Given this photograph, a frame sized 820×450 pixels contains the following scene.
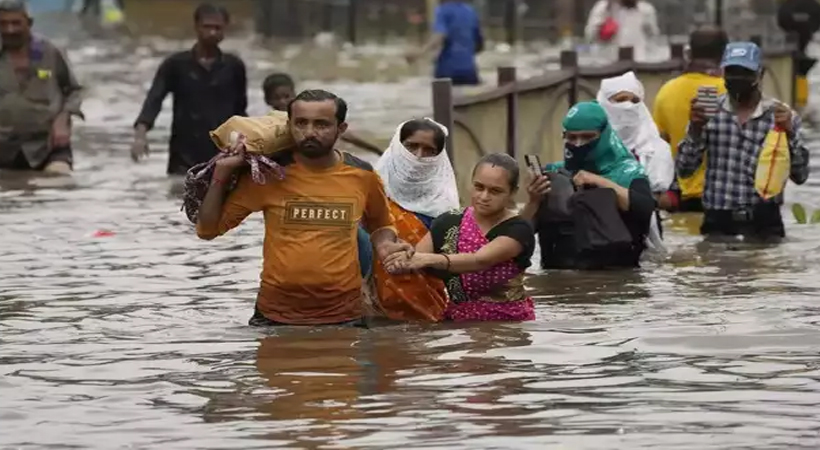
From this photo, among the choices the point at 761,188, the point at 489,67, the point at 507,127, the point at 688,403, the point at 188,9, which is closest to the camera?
the point at 688,403

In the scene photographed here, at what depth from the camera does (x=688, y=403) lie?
8688mm

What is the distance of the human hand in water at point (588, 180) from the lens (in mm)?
12945

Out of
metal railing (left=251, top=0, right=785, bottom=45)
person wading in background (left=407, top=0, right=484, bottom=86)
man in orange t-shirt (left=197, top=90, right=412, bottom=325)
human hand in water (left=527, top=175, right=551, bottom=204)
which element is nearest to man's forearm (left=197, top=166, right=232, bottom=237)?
man in orange t-shirt (left=197, top=90, right=412, bottom=325)

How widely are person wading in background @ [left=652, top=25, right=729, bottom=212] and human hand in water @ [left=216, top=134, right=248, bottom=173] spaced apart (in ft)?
23.1

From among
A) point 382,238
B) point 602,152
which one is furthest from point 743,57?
point 382,238

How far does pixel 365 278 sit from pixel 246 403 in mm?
2048

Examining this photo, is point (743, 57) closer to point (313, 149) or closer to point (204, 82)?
point (313, 149)

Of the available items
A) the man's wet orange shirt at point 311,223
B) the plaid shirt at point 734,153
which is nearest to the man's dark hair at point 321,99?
the man's wet orange shirt at point 311,223

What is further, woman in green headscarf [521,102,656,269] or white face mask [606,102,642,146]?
white face mask [606,102,642,146]

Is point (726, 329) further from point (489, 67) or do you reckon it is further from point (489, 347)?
point (489, 67)

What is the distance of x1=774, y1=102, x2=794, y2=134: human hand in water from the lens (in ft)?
47.6

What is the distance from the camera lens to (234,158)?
390 inches

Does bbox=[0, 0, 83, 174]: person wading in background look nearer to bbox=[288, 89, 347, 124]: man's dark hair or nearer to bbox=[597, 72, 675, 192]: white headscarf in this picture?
bbox=[597, 72, 675, 192]: white headscarf

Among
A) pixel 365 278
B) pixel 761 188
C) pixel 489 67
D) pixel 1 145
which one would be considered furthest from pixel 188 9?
pixel 365 278
